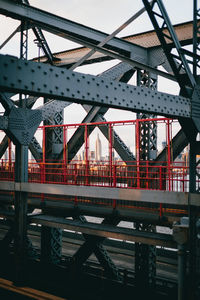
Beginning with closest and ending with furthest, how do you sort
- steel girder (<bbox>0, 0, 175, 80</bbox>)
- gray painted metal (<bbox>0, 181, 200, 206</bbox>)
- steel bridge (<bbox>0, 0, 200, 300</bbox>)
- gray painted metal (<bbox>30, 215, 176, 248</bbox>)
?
1. steel bridge (<bbox>0, 0, 200, 300</bbox>)
2. gray painted metal (<bbox>0, 181, 200, 206</bbox>)
3. gray painted metal (<bbox>30, 215, 176, 248</bbox>)
4. steel girder (<bbox>0, 0, 175, 80</bbox>)

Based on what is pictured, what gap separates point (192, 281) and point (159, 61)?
25.7ft

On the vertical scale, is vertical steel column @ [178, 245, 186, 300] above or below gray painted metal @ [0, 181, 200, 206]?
below

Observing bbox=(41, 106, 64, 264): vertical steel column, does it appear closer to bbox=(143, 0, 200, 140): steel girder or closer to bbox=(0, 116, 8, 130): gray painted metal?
bbox=(0, 116, 8, 130): gray painted metal

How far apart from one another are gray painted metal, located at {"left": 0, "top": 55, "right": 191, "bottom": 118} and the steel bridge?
1cm

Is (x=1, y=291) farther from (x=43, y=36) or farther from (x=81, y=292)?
(x=43, y=36)

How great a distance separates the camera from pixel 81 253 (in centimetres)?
1027

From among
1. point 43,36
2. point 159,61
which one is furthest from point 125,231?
point 43,36

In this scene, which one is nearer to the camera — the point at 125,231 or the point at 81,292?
the point at 125,231

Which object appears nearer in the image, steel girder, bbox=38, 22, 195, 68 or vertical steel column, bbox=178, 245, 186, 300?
vertical steel column, bbox=178, 245, 186, 300

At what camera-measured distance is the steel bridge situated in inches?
194

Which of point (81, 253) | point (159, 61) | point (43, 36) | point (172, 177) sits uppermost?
point (43, 36)

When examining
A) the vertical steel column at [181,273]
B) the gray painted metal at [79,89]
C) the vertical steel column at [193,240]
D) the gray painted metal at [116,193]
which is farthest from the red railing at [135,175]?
the gray painted metal at [79,89]

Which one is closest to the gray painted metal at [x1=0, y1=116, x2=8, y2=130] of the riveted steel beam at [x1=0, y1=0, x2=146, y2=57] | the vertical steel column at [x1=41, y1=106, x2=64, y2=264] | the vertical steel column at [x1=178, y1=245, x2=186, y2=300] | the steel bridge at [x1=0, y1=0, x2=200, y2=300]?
the steel bridge at [x1=0, y1=0, x2=200, y2=300]

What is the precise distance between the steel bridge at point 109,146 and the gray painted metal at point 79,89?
0.01 m
